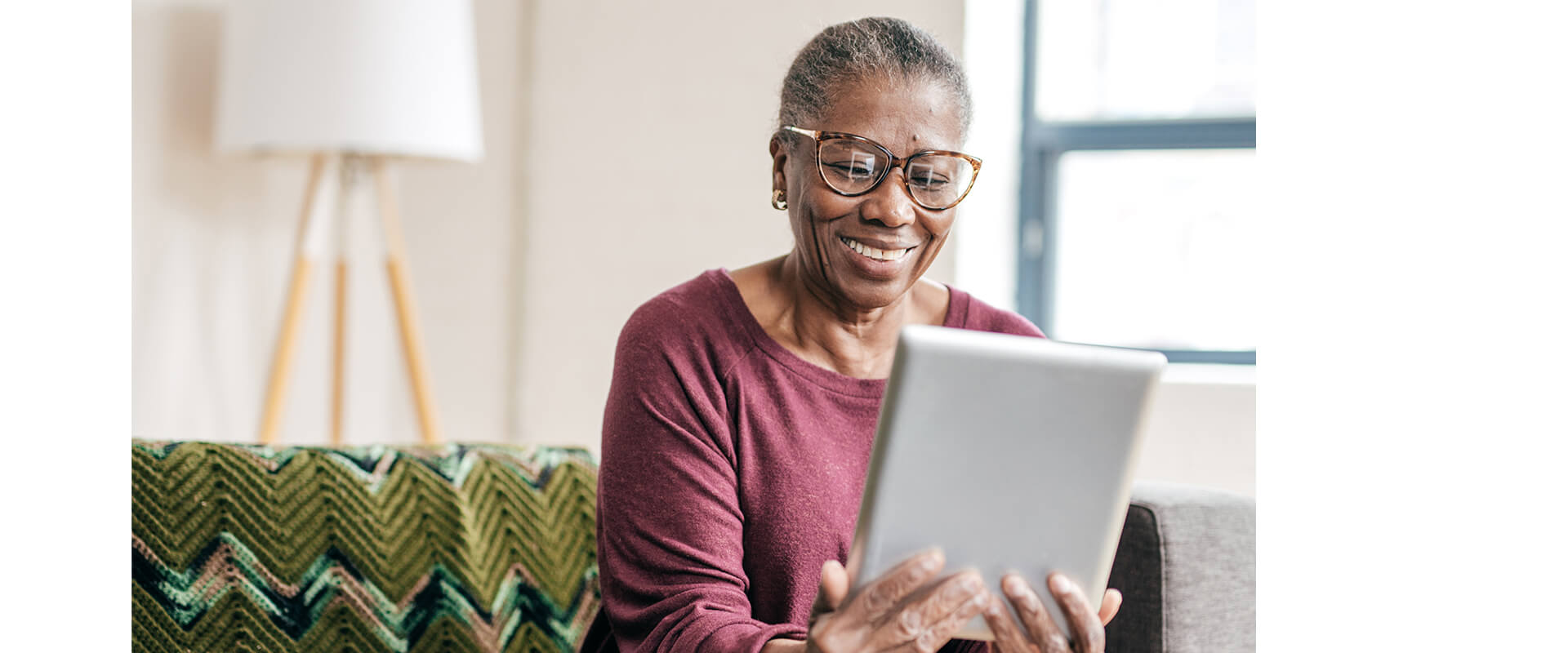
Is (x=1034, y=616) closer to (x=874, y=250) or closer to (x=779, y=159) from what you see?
(x=874, y=250)

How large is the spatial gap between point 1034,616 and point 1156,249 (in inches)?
89.4

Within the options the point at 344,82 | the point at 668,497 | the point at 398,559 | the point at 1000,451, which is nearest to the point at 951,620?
the point at 1000,451

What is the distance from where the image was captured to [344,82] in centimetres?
233

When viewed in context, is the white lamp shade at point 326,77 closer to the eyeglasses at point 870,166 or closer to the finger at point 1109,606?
the eyeglasses at point 870,166

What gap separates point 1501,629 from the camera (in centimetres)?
81

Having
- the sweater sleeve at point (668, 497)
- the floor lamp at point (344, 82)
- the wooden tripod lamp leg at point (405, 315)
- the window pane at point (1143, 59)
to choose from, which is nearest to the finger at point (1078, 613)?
the sweater sleeve at point (668, 497)

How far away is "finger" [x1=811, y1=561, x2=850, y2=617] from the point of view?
921 millimetres

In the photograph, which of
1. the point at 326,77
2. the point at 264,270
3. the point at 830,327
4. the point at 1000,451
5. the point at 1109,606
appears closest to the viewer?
the point at 1000,451

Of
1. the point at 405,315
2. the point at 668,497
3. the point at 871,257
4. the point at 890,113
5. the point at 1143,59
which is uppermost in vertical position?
the point at 1143,59

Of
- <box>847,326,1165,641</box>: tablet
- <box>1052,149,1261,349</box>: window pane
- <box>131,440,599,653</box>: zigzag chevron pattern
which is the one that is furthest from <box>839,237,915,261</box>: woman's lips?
<box>1052,149,1261,349</box>: window pane

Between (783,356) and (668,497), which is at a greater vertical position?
(783,356)

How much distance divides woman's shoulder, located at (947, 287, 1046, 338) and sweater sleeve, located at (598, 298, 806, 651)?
0.30 meters

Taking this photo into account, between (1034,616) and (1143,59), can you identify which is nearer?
(1034,616)
